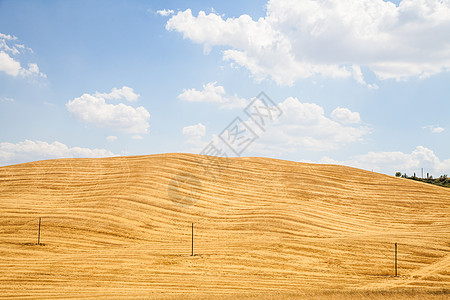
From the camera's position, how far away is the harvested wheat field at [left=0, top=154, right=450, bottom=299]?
17.8m

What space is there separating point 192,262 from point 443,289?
13.2 metres

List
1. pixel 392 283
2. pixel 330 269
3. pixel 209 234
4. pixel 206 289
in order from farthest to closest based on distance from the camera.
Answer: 1. pixel 209 234
2. pixel 330 269
3. pixel 392 283
4. pixel 206 289

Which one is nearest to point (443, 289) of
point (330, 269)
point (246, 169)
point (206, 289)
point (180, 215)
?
point (330, 269)

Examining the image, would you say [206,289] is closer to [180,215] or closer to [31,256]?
[31,256]

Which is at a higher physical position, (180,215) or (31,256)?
(180,215)

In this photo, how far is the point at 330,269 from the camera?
20.5 metres

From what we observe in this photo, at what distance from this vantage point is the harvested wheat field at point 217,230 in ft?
58.5

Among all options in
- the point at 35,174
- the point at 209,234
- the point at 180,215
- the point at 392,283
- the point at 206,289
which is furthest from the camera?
the point at 35,174

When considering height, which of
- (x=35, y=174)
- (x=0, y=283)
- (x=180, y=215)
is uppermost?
(x=35, y=174)

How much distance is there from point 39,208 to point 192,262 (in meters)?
19.2

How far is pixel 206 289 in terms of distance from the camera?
16.9 m

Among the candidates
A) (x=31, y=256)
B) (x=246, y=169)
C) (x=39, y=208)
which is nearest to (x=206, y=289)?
(x=31, y=256)

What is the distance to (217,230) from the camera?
30.2 meters

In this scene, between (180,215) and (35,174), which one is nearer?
(180,215)
